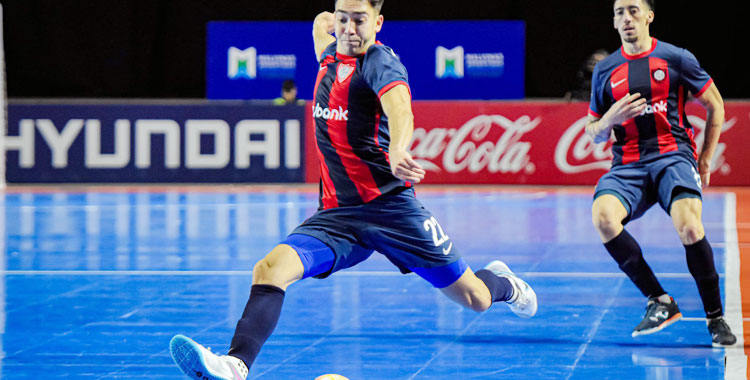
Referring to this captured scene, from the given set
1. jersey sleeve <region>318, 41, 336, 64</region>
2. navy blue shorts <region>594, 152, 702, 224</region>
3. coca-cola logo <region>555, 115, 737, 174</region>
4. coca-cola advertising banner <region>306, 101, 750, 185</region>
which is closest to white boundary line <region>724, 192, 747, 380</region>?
navy blue shorts <region>594, 152, 702, 224</region>

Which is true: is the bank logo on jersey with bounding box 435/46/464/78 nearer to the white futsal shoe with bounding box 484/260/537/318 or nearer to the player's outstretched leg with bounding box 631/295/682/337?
the player's outstretched leg with bounding box 631/295/682/337

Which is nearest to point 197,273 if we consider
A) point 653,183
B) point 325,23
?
point 325,23

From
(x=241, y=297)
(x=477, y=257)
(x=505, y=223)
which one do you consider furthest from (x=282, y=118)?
(x=241, y=297)

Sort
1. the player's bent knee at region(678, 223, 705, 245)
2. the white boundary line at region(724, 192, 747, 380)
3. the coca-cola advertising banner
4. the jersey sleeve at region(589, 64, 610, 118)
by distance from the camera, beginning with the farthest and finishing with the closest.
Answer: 1. the coca-cola advertising banner
2. the jersey sleeve at region(589, 64, 610, 118)
3. the player's bent knee at region(678, 223, 705, 245)
4. the white boundary line at region(724, 192, 747, 380)

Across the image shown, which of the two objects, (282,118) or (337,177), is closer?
(337,177)

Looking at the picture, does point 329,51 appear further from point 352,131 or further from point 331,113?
point 352,131

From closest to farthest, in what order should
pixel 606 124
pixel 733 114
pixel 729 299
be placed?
pixel 606 124, pixel 729 299, pixel 733 114

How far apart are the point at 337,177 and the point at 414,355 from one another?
1.46m

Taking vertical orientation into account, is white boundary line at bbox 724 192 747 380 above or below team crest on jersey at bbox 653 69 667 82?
below

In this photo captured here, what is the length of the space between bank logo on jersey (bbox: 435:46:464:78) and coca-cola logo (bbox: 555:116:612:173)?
3.03 m

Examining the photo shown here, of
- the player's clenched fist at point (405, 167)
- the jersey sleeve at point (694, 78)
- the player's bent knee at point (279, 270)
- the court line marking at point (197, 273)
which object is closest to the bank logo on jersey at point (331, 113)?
the player's clenched fist at point (405, 167)

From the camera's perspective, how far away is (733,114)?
63.3ft

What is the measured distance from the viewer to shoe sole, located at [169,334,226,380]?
482 cm

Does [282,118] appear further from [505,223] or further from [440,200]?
[505,223]
